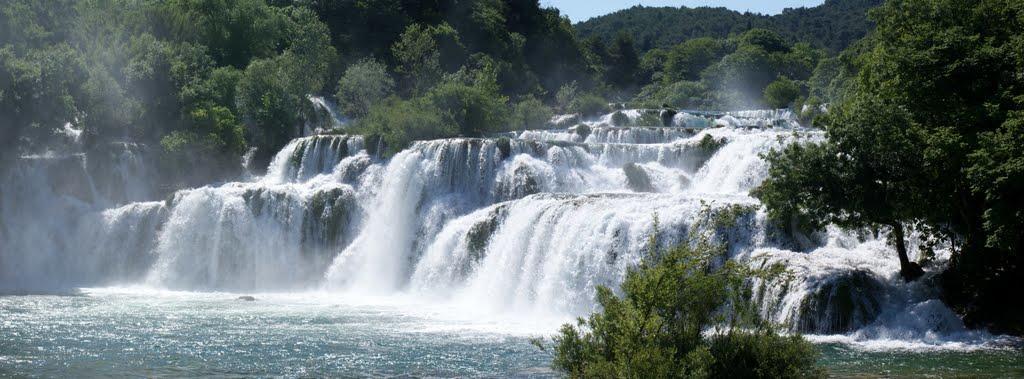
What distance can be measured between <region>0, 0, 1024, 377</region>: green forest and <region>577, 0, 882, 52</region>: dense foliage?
40.0 meters

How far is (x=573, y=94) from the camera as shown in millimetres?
73438

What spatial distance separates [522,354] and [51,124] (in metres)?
29.3

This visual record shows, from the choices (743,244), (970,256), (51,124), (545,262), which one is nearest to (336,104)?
(51,124)

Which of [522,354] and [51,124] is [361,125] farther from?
[522,354]

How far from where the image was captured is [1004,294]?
82.8ft

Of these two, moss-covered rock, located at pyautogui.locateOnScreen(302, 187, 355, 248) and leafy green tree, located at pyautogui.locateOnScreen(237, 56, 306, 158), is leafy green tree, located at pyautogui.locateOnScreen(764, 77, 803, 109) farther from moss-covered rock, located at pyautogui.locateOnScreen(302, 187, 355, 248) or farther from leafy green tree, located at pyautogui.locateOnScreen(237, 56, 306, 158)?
moss-covered rock, located at pyautogui.locateOnScreen(302, 187, 355, 248)

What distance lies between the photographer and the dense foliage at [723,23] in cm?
15512

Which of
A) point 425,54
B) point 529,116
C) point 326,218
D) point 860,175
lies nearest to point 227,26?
point 425,54

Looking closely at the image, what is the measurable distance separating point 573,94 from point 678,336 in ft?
193

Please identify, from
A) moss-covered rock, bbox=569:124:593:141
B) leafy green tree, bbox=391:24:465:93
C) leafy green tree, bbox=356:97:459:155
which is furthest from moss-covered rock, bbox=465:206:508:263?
leafy green tree, bbox=391:24:465:93

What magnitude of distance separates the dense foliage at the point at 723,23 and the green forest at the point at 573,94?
131 feet

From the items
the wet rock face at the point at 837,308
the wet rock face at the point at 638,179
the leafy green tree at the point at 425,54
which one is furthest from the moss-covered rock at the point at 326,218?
the wet rock face at the point at 837,308

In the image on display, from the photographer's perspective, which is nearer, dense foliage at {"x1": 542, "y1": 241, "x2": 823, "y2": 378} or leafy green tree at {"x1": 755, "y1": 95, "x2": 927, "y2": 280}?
dense foliage at {"x1": 542, "y1": 241, "x2": 823, "y2": 378}

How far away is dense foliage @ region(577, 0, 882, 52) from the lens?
509 feet
